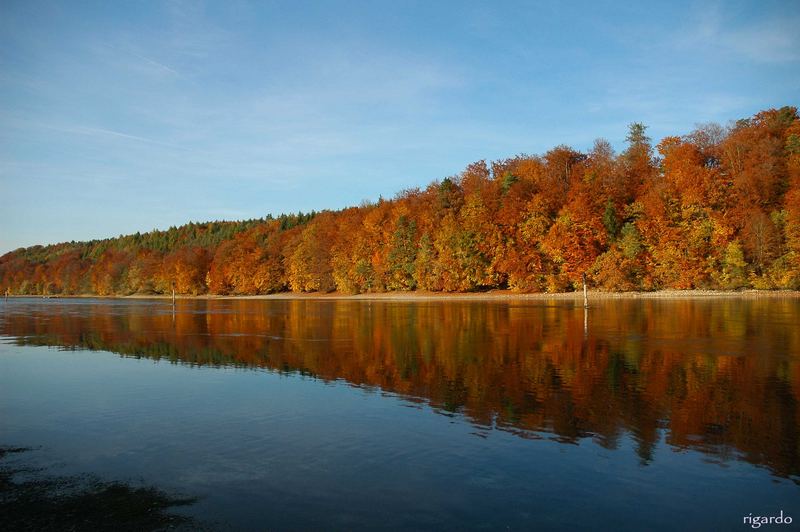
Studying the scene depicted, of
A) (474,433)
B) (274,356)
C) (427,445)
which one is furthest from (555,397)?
(274,356)

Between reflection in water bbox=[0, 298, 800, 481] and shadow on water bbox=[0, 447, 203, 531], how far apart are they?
21.0 ft

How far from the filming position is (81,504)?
7.68 metres

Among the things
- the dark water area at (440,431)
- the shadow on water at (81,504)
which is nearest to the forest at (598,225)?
the dark water area at (440,431)

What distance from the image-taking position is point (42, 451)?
33.8 feet

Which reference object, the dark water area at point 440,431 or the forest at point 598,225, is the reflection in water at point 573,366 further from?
the forest at point 598,225

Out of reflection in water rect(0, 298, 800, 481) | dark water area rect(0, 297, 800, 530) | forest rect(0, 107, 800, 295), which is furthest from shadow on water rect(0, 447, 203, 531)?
forest rect(0, 107, 800, 295)

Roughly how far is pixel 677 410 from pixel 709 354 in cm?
911

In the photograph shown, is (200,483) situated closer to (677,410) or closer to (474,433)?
(474,433)

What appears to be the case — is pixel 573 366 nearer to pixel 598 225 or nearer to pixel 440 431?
pixel 440 431

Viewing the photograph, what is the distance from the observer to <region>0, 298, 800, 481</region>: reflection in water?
1105cm

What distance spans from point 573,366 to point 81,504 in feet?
48.3

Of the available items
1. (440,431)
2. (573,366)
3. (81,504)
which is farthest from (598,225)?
(81,504)

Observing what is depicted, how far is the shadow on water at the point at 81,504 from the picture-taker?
7.02m

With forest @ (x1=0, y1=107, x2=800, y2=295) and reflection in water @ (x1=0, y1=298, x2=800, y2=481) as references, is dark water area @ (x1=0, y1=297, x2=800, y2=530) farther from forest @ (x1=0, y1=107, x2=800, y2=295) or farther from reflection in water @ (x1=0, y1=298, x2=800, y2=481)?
forest @ (x1=0, y1=107, x2=800, y2=295)
